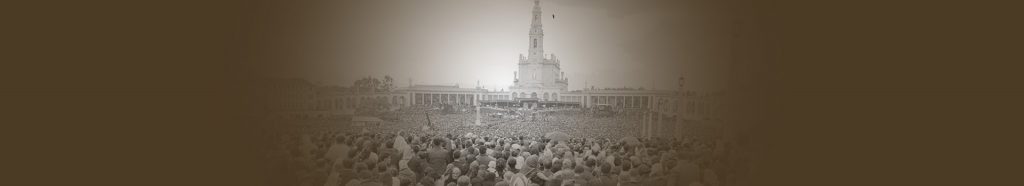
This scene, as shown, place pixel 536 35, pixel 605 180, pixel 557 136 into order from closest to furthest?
pixel 605 180 → pixel 557 136 → pixel 536 35

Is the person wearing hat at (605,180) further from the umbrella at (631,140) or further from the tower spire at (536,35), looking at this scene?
the tower spire at (536,35)

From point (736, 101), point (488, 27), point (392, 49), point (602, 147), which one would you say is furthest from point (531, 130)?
point (736, 101)

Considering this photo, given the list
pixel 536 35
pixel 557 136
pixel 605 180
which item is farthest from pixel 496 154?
pixel 536 35

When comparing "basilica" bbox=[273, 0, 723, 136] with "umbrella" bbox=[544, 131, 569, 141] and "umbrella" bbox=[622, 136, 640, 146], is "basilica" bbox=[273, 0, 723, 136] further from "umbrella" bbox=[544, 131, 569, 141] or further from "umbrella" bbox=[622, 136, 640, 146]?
"umbrella" bbox=[544, 131, 569, 141]

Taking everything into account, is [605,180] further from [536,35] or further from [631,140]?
[536,35]

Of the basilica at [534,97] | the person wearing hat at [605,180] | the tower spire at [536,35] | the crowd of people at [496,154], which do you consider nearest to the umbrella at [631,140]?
Result: the crowd of people at [496,154]

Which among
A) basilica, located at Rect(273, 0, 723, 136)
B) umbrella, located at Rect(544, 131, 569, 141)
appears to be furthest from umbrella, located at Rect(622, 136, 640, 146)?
umbrella, located at Rect(544, 131, 569, 141)

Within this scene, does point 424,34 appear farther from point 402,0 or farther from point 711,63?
point 711,63
